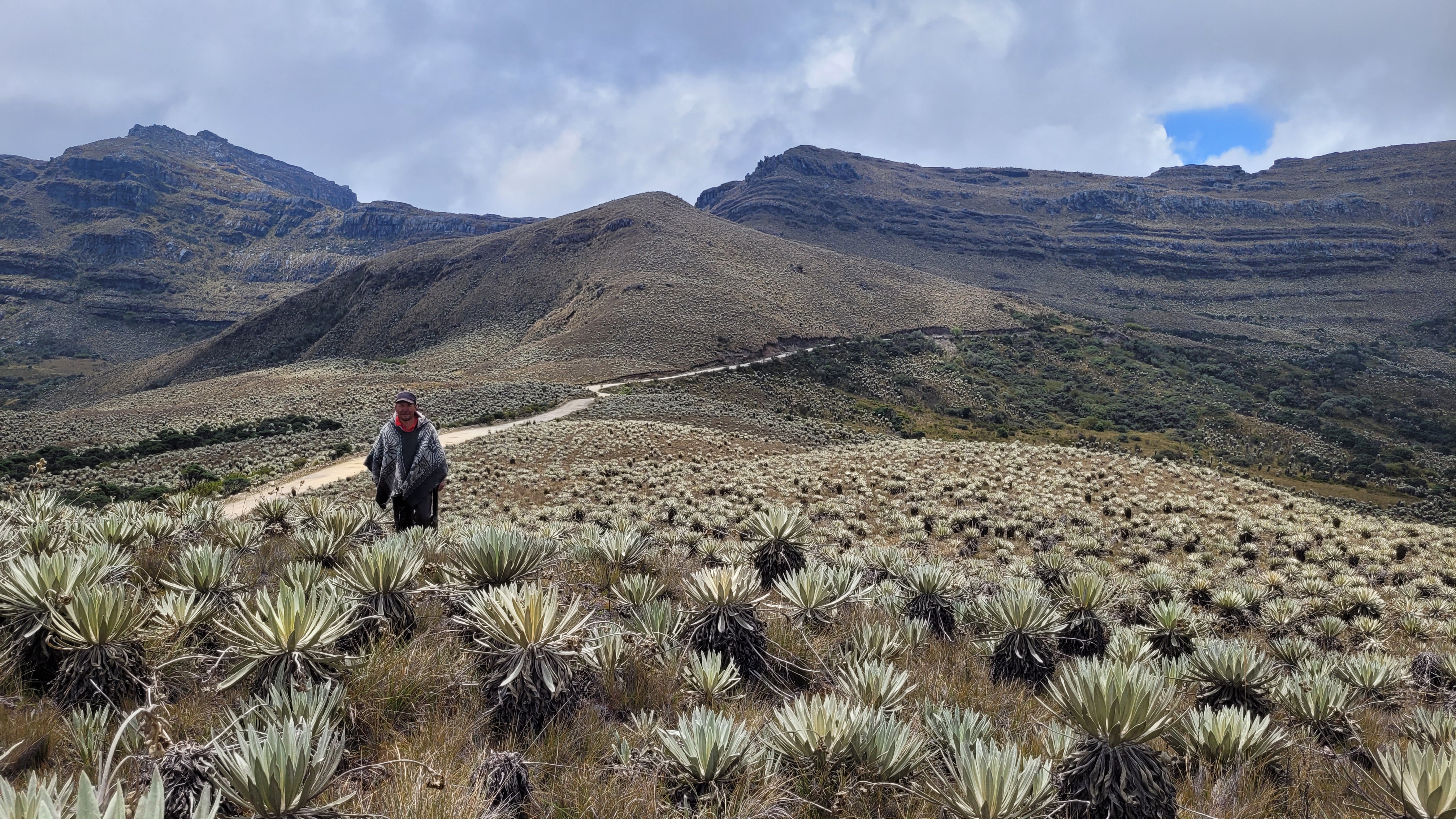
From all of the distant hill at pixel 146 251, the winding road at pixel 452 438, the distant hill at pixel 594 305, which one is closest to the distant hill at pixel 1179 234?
the distant hill at pixel 594 305

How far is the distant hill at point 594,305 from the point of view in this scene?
197 ft

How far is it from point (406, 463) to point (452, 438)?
25.3 meters

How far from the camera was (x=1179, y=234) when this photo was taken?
160250mm

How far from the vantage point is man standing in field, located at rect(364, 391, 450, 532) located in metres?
6.16

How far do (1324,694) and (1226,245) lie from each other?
18540cm

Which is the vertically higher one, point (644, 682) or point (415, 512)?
point (415, 512)

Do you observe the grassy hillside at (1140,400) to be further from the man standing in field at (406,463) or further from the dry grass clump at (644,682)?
the dry grass clump at (644,682)

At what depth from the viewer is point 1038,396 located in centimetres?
5803

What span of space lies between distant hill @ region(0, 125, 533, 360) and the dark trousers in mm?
149835

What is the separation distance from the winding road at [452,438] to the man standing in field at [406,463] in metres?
1.68

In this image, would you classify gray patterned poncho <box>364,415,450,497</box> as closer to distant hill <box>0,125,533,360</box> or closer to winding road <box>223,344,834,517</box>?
winding road <box>223,344,834,517</box>

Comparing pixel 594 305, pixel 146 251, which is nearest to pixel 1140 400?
pixel 594 305

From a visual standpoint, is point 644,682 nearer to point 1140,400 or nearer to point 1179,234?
point 1140,400

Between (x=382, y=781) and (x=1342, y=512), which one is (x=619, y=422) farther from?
(x=382, y=781)
